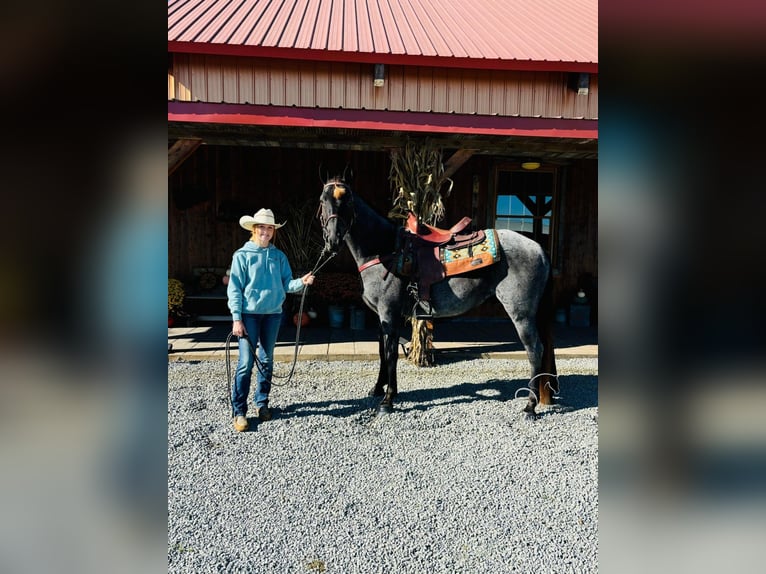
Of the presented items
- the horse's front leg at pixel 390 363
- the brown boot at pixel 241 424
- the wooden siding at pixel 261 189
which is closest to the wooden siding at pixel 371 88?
the horse's front leg at pixel 390 363

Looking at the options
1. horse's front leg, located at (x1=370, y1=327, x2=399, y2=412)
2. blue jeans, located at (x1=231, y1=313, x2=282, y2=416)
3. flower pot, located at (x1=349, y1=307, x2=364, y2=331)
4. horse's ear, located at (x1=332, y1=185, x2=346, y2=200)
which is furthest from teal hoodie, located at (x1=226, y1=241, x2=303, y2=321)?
flower pot, located at (x1=349, y1=307, x2=364, y2=331)

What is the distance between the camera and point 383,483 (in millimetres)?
2623

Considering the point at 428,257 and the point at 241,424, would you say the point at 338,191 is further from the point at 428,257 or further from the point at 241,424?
the point at 241,424

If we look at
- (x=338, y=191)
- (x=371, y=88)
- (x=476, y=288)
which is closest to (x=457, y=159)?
(x=371, y=88)

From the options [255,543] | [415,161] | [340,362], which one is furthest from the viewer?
[340,362]

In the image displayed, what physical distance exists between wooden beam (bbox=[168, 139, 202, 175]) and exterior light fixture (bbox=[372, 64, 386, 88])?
237cm

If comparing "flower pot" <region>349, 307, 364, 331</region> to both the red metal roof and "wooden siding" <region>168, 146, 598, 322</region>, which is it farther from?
the red metal roof

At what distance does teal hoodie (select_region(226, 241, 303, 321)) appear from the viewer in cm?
318

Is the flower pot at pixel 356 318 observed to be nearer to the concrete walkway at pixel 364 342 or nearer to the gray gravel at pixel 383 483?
the concrete walkway at pixel 364 342

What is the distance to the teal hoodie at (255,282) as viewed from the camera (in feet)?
10.4
